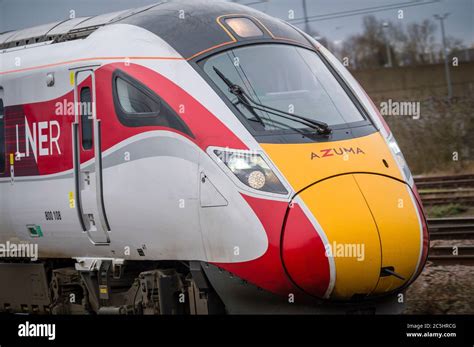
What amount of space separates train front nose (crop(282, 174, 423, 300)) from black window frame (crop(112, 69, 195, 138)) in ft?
4.87

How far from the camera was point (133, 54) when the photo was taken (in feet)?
29.9

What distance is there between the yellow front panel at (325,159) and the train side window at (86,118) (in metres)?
2.22

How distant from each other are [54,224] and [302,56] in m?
3.41

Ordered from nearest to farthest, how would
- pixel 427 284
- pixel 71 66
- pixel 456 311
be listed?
1. pixel 71 66
2. pixel 456 311
3. pixel 427 284

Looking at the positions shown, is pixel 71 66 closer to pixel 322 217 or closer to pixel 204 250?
pixel 204 250

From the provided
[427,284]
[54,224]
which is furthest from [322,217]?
[427,284]

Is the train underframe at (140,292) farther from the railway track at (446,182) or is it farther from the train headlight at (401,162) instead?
the railway track at (446,182)

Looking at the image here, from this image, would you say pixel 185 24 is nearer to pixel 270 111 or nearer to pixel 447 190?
pixel 270 111

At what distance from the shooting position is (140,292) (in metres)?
9.22

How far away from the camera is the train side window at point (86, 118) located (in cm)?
941

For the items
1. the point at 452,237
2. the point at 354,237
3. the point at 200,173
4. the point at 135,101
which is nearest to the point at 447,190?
the point at 452,237

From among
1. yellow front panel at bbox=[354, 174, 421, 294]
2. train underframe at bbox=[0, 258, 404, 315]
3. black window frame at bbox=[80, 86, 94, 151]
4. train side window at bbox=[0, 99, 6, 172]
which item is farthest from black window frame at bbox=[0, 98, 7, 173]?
yellow front panel at bbox=[354, 174, 421, 294]

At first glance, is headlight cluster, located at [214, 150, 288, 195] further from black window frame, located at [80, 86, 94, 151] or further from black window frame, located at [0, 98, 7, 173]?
black window frame, located at [0, 98, 7, 173]

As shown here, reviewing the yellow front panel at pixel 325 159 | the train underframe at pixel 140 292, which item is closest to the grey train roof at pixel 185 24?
the yellow front panel at pixel 325 159
